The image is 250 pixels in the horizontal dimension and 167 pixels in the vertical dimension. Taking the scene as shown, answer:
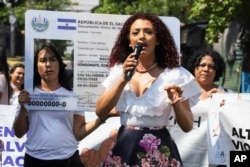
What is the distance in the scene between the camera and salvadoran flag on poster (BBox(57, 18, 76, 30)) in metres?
4.82

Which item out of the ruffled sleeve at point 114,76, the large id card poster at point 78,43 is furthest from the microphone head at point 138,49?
the large id card poster at point 78,43

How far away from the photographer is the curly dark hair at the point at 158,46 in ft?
13.0

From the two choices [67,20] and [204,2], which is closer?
[67,20]

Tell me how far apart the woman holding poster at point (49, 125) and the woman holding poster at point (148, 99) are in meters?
0.91

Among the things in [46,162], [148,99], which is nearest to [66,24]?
[46,162]

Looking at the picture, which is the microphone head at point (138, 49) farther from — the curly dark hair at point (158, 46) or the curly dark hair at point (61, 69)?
the curly dark hair at point (61, 69)

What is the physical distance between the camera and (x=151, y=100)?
3.79 meters

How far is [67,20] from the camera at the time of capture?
485 centimetres

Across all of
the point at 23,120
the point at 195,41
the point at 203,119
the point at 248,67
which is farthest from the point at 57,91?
the point at 195,41

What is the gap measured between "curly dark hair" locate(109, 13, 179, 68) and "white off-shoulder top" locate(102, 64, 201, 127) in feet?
0.25

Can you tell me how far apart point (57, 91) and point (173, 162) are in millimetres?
1344

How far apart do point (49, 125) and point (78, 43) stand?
0.64 meters

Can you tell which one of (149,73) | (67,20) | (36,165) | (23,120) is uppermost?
(67,20)

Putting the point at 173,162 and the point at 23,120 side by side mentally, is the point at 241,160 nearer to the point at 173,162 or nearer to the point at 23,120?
the point at 173,162
